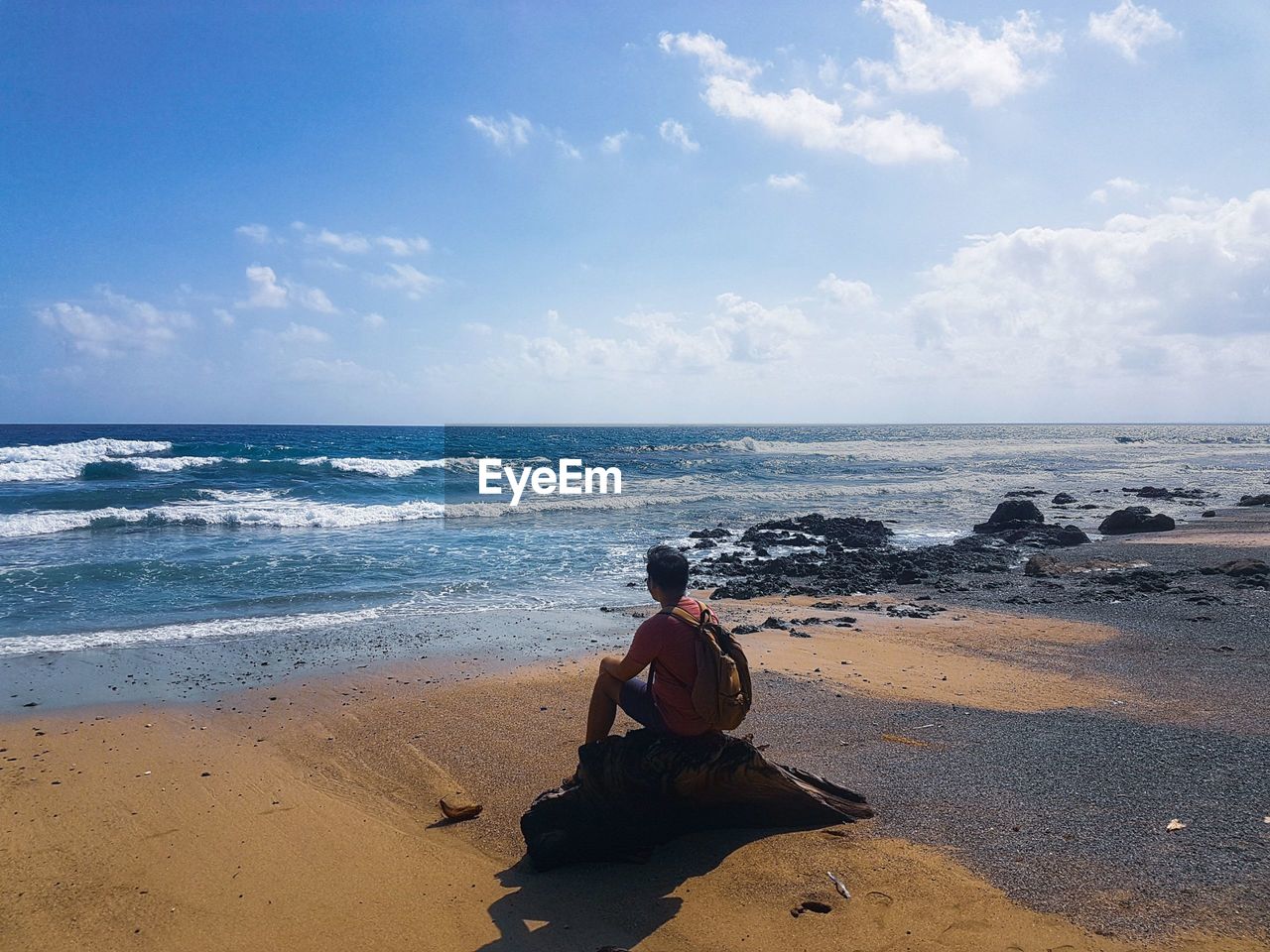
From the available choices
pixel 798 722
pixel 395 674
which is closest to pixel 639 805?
pixel 798 722

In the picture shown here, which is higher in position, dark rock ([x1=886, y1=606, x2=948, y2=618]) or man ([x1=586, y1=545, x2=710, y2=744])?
man ([x1=586, y1=545, x2=710, y2=744])

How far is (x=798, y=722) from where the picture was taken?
6266 millimetres

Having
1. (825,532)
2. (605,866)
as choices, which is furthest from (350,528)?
(605,866)

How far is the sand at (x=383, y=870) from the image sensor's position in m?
3.51

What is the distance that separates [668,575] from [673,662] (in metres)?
0.48

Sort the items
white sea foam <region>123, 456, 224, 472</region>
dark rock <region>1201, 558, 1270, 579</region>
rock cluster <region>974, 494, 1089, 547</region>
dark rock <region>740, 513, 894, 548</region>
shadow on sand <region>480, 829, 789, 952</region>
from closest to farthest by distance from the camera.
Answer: shadow on sand <region>480, 829, 789, 952</region>
dark rock <region>1201, 558, 1270, 579</region>
rock cluster <region>974, 494, 1089, 547</region>
dark rock <region>740, 513, 894, 548</region>
white sea foam <region>123, 456, 224, 472</region>

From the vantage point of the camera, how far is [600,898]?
3779 millimetres

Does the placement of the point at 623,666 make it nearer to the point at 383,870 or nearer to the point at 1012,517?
the point at 383,870

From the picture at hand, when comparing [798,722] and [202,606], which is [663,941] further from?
[202,606]

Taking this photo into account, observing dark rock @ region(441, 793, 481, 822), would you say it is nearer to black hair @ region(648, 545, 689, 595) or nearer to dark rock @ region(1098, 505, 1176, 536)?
black hair @ region(648, 545, 689, 595)

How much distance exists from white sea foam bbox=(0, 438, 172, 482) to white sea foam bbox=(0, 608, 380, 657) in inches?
1149

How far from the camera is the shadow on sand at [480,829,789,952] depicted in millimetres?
3494

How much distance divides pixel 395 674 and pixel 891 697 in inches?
201

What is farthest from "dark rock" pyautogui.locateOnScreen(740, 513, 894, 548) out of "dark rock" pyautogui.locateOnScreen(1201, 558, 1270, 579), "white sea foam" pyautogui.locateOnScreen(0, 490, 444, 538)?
"white sea foam" pyautogui.locateOnScreen(0, 490, 444, 538)
